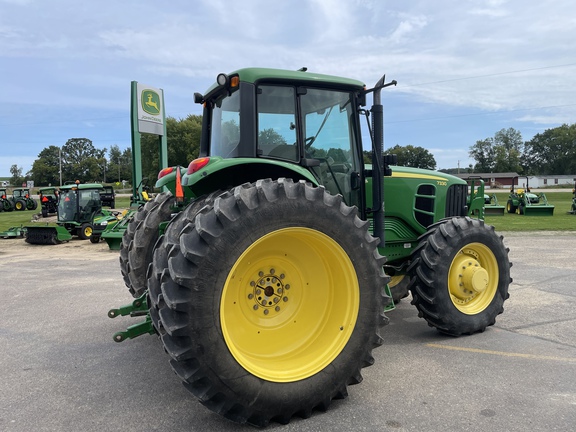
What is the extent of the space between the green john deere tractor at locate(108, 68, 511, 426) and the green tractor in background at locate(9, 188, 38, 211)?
36012mm

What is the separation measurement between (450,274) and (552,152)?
12273 centimetres

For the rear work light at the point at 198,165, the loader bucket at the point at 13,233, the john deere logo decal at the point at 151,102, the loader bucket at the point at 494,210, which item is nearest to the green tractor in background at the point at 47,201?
the loader bucket at the point at 13,233

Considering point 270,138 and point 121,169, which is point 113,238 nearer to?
point 270,138

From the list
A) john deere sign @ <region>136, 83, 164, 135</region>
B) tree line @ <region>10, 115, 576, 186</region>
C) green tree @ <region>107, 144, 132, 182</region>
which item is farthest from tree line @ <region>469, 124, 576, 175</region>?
john deere sign @ <region>136, 83, 164, 135</region>

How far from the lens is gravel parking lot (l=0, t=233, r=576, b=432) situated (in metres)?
3.04

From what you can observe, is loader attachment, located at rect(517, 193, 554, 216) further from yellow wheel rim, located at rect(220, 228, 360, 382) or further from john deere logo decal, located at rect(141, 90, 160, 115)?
yellow wheel rim, located at rect(220, 228, 360, 382)

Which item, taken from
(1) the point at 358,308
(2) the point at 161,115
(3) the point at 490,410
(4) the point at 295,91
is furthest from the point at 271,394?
(2) the point at 161,115

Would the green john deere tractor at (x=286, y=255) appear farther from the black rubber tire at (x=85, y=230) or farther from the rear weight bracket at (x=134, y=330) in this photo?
the black rubber tire at (x=85, y=230)

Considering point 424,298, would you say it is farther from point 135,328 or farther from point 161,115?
point 161,115

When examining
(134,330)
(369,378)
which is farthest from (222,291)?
(369,378)

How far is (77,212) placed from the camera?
16.9 m

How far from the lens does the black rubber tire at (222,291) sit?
9.05ft

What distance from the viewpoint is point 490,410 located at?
3133 millimetres

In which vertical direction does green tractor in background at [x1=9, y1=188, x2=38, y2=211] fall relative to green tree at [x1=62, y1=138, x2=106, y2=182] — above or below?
below
